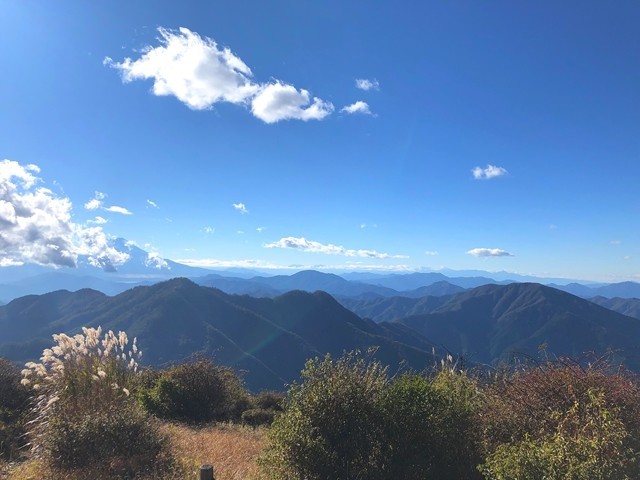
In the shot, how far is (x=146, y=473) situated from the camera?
5727 mm

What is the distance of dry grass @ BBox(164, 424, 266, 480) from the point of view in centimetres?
615

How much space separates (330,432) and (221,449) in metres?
3.50

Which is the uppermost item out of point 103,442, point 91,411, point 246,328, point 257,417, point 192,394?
point 91,411

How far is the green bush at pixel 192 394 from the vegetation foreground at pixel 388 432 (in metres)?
4.88

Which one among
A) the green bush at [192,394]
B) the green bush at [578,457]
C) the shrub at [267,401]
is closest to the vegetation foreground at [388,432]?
the green bush at [578,457]

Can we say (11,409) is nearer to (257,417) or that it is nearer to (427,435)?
(257,417)

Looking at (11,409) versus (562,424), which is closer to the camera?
(562,424)

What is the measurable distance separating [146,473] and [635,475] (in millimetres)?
5765

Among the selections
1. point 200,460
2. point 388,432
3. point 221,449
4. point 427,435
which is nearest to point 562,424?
point 427,435

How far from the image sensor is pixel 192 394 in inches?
497

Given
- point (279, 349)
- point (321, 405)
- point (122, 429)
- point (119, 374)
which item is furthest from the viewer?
point (279, 349)

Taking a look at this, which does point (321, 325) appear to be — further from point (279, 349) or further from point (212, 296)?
point (212, 296)

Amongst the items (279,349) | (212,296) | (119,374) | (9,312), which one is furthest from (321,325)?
(119,374)

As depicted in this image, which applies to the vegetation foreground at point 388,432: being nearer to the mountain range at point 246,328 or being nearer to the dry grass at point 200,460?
the dry grass at point 200,460
